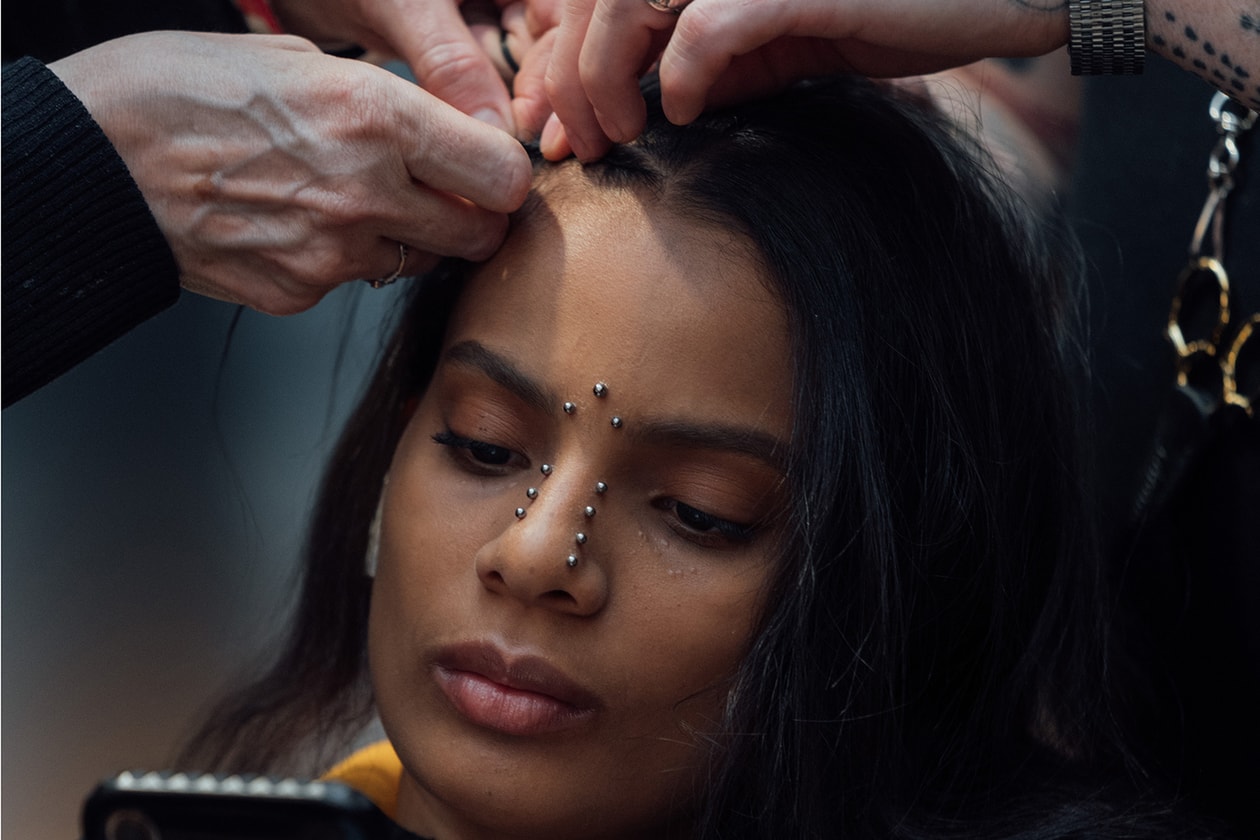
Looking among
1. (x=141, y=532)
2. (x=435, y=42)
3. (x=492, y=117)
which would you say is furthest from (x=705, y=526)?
(x=141, y=532)

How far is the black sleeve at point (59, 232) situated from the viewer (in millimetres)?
1237

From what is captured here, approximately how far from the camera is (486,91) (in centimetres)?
150

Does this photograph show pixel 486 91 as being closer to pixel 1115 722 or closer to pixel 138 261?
pixel 138 261

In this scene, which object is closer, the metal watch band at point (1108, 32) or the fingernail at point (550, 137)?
the metal watch band at point (1108, 32)

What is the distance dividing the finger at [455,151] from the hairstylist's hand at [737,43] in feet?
0.31

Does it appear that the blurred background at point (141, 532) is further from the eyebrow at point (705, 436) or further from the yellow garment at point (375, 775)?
the eyebrow at point (705, 436)

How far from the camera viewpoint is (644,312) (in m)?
1.27

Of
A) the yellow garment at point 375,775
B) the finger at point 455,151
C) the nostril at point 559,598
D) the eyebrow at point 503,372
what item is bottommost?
the yellow garment at point 375,775

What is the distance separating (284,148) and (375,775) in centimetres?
82

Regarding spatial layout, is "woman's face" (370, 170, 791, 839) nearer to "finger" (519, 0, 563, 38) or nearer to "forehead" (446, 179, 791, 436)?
"forehead" (446, 179, 791, 436)

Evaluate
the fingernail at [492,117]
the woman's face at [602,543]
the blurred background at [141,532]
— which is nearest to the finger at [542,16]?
the fingernail at [492,117]

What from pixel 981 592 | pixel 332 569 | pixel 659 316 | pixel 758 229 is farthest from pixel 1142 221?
pixel 332 569

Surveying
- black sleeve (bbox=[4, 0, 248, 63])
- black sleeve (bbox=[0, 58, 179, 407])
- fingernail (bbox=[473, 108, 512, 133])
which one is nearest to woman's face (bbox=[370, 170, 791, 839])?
fingernail (bbox=[473, 108, 512, 133])

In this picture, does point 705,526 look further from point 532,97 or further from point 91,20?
point 91,20
